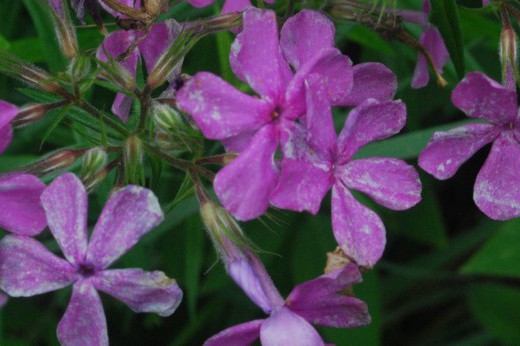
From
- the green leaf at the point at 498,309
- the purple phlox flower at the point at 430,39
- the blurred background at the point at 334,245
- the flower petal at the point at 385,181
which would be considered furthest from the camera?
the green leaf at the point at 498,309

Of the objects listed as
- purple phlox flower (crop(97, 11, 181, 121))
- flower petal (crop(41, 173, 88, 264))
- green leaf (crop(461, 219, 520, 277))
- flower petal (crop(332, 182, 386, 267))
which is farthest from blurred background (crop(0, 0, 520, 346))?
flower petal (crop(332, 182, 386, 267))

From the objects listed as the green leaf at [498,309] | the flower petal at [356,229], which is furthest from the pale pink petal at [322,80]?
the green leaf at [498,309]

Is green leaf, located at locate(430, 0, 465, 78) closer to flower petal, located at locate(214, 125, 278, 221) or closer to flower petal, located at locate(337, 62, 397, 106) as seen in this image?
→ flower petal, located at locate(337, 62, 397, 106)

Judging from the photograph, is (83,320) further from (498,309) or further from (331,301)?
(498,309)

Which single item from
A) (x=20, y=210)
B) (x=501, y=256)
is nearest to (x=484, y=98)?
(x=20, y=210)

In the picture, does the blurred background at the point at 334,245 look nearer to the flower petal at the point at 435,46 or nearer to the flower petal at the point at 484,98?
the flower petal at the point at 435,46

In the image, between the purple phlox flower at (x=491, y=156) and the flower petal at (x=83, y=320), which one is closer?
the flower petal at (x=83, y=320)

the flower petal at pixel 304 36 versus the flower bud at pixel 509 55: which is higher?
the flower petal at pixel 304 36

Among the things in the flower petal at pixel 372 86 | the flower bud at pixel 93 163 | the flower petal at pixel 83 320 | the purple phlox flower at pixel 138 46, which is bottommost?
the flower petal at pixel 83 320
